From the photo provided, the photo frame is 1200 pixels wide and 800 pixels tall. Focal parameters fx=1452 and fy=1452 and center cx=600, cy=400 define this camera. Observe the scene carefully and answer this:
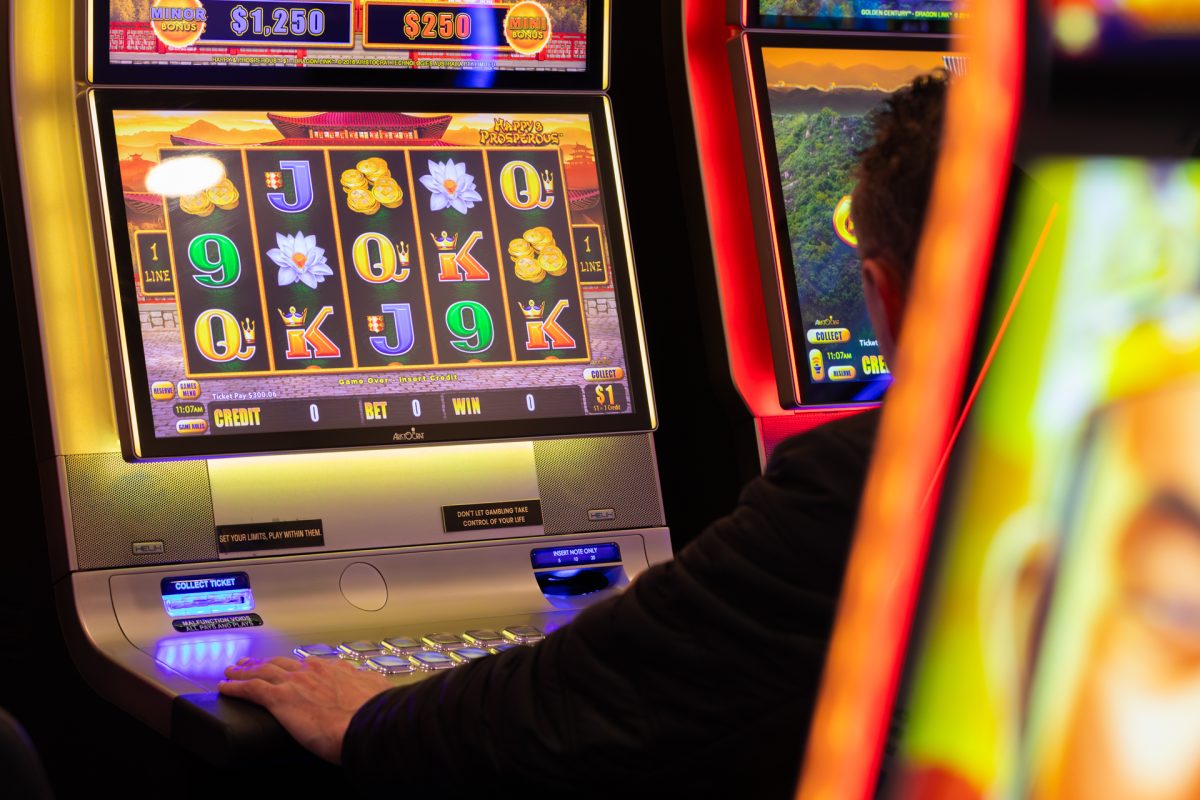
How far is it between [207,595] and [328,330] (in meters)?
0.44

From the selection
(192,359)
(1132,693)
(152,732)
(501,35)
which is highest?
(501,35)

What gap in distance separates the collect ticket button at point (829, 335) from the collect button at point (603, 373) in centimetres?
32

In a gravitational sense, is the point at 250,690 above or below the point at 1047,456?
below

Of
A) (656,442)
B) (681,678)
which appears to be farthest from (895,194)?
(656,442)

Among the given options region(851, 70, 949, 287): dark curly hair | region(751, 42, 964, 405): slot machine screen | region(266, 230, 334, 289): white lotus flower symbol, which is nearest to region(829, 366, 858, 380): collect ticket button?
region(751, 42, 964, 405): slot machine screen

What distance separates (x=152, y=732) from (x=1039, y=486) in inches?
74.1

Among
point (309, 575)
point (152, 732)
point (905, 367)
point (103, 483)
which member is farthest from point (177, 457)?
point (905, 367)

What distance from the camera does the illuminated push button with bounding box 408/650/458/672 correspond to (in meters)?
1.86

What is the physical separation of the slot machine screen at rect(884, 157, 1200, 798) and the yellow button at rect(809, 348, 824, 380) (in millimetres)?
1814

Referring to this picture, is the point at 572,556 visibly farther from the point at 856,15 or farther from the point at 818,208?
the point at 856,15

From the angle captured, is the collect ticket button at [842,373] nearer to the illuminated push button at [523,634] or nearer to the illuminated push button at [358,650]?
the illuminated push button at [523,634]

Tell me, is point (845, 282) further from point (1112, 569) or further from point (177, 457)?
point (1112, 569)

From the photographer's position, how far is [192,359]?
2.12m

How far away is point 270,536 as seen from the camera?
2141 mm
